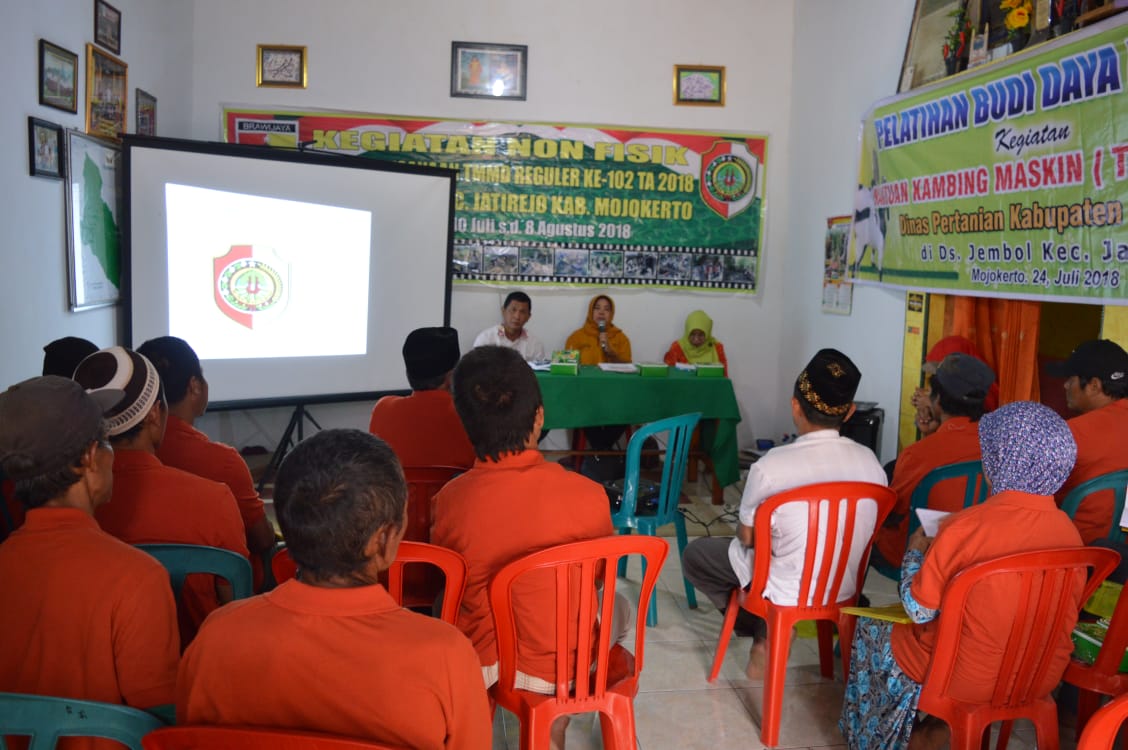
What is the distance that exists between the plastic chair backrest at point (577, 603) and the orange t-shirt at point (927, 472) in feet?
3.85

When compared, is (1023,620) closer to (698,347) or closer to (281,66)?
(698,347)

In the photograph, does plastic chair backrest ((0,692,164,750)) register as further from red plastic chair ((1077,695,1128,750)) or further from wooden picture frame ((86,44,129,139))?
wooden picture frame ((86,44,129,139))

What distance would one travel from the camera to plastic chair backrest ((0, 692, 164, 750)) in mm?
1110

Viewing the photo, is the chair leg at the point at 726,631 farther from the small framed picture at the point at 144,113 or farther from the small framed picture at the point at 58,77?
the small framed picture at the point at 144,113

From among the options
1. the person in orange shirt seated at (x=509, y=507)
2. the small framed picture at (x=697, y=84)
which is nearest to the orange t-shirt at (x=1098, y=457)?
the person in orange shirt seated at (x=509, y=507)

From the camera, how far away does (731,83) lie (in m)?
6.11

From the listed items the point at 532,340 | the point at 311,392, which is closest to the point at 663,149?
the point at 532,340

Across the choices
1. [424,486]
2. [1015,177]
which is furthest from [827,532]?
[1015,177]

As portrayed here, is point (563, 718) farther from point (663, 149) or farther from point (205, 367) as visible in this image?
point (663, 149)

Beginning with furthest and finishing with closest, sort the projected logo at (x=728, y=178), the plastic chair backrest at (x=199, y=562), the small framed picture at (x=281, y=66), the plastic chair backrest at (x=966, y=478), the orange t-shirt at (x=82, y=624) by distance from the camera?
the projected logo at (x=728, y=178)
the small framed picture at (x=281, y=66)
the plastic chair backrest at (x=966, y=478)
the plastic chair backrest at (x=199, y=562)
the orange t-shirt at (x=82, y=624)

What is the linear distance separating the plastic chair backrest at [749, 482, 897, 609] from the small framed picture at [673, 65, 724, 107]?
14.4 feet

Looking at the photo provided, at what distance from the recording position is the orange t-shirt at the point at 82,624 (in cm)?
126

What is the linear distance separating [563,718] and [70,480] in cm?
122

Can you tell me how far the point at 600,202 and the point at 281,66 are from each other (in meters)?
2.35
